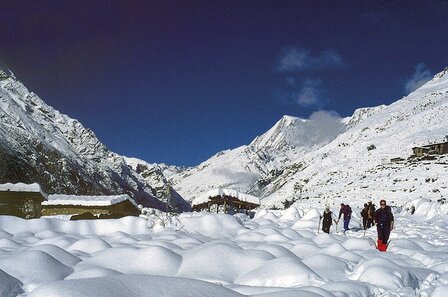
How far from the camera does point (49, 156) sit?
106 m

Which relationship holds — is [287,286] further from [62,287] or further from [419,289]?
[62,287]

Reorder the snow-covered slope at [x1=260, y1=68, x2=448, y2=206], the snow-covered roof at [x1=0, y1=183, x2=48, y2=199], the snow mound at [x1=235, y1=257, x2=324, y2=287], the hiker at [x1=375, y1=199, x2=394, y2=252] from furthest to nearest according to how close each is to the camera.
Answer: the snow-covered slope at [x1=260, y1=68, x2=448, y2=206], the snow-covered roof at [x1=0, y1=183, x2=48, y2=199], the hiker at [x1=375, y1=199, x2=394, y2=252], the snow mound at [x1=235, y1=257, x2=324, y2=287]

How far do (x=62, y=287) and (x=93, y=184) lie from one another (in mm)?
113052

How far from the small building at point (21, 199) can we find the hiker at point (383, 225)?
A: 2737cm

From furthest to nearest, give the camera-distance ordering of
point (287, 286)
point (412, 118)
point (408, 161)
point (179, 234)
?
1. point (412, 118)
2. point (408, 161)
3. point (179, 234)
4. point (287, 286)

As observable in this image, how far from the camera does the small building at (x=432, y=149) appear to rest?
73037 millimetres

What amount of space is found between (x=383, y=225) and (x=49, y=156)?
4065 inches

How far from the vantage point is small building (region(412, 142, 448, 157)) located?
2875 inches

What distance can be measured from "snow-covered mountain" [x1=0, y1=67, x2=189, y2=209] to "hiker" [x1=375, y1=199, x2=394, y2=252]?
6293 cm

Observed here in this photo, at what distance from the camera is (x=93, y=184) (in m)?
114

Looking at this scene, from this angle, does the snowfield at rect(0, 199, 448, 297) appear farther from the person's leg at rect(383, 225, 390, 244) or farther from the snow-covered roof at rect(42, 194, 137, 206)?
the snow-covered roof at rect(42, 194, 137, 206)

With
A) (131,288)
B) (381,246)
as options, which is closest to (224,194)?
(381,246)

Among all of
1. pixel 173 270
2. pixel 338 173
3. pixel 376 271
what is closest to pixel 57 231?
pixel 173 270

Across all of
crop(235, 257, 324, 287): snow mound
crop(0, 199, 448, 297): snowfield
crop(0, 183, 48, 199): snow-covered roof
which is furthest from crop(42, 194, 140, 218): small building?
crop(235, 257, 324, 287): snow mound
